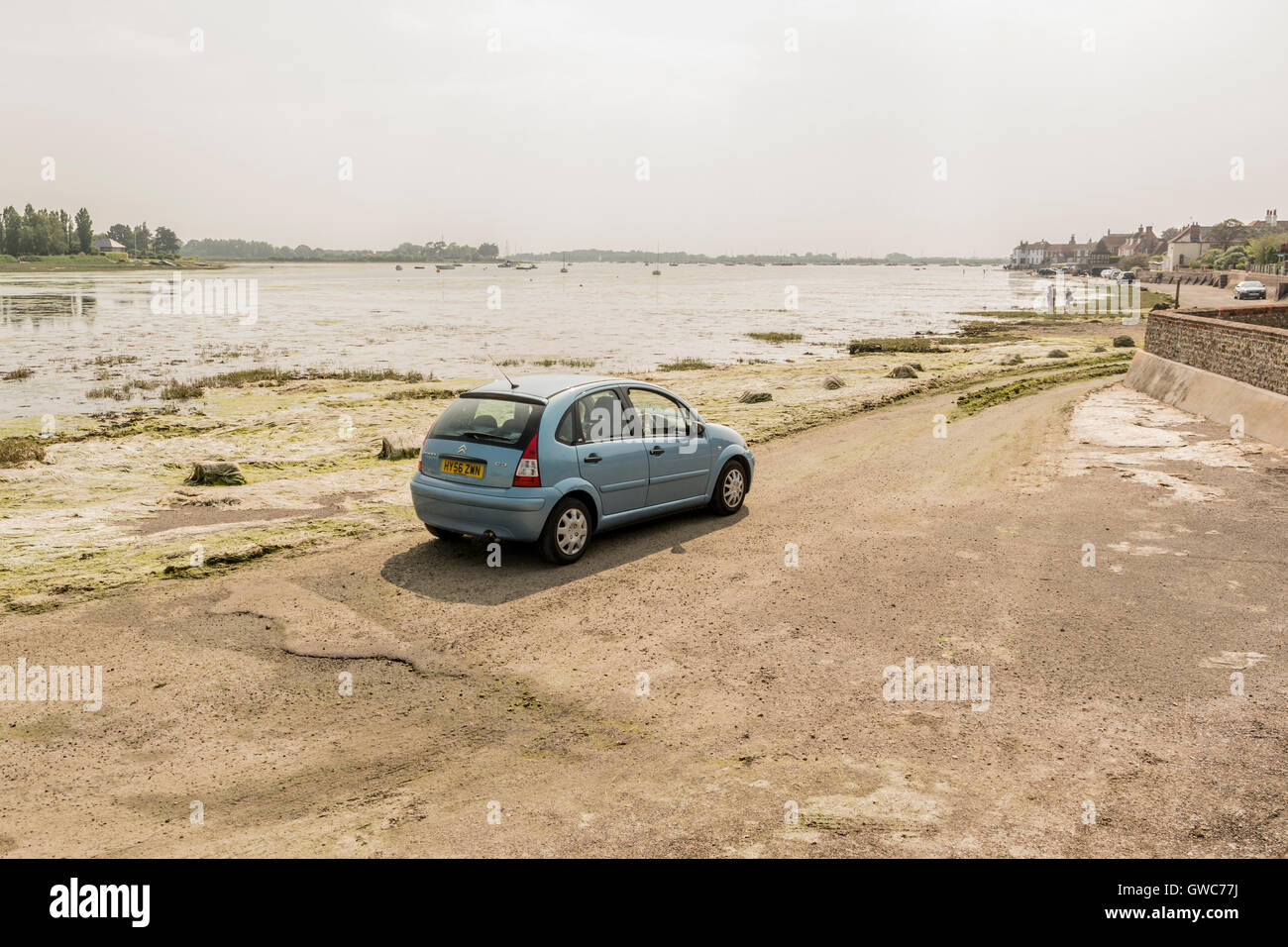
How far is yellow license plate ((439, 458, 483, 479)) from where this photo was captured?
8.54 m

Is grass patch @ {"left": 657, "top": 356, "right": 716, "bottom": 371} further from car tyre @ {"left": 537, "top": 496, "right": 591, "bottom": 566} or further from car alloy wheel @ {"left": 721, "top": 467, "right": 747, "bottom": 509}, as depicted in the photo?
car tyre @ {"left": 537, "top": 496, "right": 591, "bottom": 566}

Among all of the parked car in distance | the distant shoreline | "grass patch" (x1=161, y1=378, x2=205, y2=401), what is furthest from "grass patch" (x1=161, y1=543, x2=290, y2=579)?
the distant shoreline

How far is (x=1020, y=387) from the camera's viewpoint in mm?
23016

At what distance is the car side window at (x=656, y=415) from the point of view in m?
9.66

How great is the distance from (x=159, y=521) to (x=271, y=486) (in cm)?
204

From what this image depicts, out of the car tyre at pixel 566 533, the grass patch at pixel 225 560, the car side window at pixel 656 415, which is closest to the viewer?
the grass patch at pixel 225 560

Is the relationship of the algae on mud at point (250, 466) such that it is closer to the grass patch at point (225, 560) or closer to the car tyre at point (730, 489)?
the grass patch at point (225, 560)

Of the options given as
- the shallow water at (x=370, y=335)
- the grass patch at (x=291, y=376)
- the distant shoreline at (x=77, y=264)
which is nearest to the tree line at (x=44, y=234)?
the distant shoreline at (x=77, y=264)

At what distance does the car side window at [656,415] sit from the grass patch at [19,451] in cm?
1077

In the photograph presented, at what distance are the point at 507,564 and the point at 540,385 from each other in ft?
6.18

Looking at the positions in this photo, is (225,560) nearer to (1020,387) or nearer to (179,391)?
(179,391)

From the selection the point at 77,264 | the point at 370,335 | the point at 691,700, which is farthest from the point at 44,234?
the point at 691,700

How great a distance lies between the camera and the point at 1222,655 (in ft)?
21.7

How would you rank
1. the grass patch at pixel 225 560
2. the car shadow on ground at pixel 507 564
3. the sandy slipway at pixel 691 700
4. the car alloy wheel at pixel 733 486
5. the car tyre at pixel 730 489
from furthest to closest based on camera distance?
the car alloy wheel at pixel 733 486 → the car tyre at pixel 730 489 → the grass patch at pixel 225 560 → the car shadow on ground at pixel 507 564 → the sandy slipway at pixel 691 700
